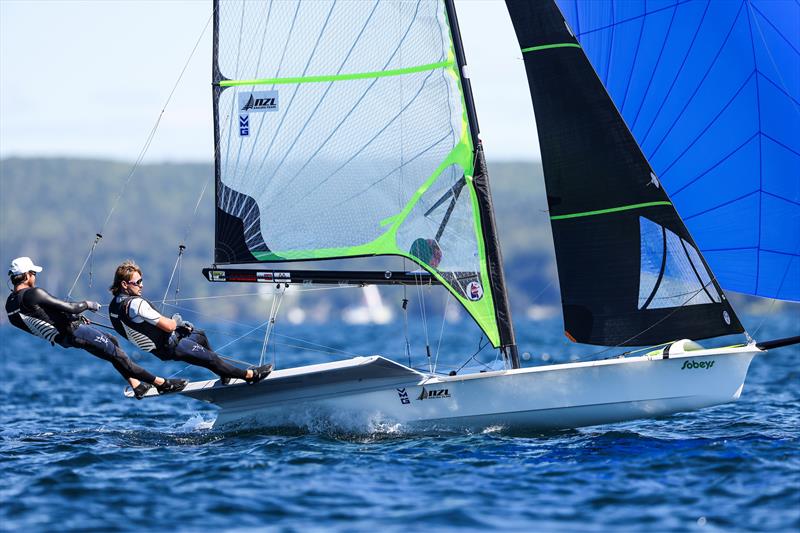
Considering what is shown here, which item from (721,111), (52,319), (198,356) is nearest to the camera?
(52,319)

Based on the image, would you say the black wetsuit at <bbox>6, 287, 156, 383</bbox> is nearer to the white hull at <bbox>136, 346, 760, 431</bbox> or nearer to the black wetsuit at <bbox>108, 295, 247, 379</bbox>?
the black wetsuit at <bbox>108, 295, 247, 379</bbox>

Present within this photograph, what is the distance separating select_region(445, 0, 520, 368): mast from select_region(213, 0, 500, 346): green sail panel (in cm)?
6

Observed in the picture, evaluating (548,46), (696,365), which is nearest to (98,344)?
(548,46)

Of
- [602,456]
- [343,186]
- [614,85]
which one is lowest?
[602,456]

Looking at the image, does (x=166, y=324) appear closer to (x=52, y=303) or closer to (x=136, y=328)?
(x=136, y=328)

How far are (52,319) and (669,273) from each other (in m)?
6.07

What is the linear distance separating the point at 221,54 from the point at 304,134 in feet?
3.96

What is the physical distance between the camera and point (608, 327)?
11336 mm

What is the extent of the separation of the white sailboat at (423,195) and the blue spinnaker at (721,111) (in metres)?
0.77

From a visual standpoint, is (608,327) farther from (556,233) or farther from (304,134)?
(304,134)

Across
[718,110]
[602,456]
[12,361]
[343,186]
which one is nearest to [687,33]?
[718,110]

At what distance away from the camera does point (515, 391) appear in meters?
10.8

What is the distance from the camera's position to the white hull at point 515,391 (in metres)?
10.7

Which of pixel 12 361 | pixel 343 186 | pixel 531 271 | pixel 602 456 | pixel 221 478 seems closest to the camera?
pixel 221 478
